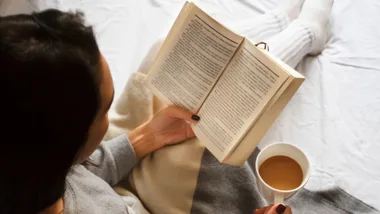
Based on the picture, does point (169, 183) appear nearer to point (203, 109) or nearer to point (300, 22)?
point (203, 109)

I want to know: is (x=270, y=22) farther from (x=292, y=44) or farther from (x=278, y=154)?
(x=278, y=154)

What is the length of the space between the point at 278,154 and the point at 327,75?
368 mm

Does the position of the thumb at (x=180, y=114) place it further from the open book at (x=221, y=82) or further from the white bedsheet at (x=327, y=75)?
the white bedsheet at (x=327, y=75)

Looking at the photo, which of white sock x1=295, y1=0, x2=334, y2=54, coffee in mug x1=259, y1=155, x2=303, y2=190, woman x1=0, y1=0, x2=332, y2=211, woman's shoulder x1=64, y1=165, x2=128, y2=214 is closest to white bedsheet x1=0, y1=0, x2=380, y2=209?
white sock x1=295, y1=0, x2=334, y2=54

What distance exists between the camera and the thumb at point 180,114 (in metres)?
0.78

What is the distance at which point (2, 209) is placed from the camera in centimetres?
49

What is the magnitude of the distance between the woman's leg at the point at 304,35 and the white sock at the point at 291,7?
0.07ft

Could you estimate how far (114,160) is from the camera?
2.72 feet

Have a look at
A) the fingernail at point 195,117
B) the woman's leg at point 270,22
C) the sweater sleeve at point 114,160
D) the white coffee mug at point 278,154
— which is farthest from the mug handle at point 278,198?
the woman's leg at point 270,22

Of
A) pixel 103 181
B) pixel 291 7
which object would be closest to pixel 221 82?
pixel 103 181

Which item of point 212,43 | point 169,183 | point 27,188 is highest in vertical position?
point 212,43

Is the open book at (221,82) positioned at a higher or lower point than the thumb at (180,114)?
higher

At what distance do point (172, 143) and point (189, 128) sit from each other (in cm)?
4

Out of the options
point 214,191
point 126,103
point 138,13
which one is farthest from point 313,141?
point 138,13
